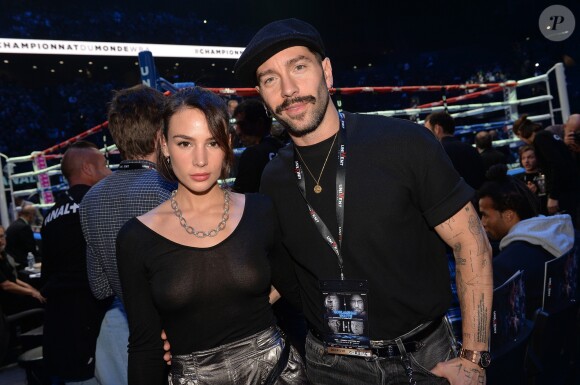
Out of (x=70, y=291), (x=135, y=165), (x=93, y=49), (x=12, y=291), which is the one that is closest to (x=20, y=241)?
(x=12, y=291)

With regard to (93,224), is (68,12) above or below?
above

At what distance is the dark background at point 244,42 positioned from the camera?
1459cm

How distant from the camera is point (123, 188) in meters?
2.05

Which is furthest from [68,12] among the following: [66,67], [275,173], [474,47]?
[275,173]

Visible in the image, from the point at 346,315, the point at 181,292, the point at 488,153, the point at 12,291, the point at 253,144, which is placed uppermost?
the point at 253,144

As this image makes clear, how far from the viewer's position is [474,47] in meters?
17.8

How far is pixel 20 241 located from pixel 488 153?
5.24m

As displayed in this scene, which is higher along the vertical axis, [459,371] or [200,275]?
[200,275]

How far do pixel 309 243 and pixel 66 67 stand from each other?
52.6 ft

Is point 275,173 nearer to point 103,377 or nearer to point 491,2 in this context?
point 103,377

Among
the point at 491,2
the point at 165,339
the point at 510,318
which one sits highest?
the point at 491,2

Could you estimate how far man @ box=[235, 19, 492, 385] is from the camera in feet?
4.66

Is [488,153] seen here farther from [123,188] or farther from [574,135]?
[123,188]

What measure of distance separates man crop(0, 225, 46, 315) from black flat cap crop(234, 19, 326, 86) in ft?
13.6
